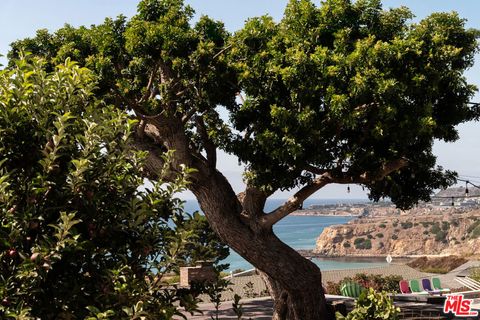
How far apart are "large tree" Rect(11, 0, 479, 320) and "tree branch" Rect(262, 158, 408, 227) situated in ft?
0.13

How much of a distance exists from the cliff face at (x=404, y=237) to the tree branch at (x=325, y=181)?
116662mm

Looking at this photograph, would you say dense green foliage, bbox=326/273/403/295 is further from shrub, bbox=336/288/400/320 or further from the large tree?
shrub, bbox=336/288/400/320

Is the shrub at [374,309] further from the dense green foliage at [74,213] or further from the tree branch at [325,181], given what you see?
the dense green foliage at [74,213]

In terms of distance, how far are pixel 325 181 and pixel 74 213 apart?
11273 millimetres

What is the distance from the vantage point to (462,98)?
14031mm

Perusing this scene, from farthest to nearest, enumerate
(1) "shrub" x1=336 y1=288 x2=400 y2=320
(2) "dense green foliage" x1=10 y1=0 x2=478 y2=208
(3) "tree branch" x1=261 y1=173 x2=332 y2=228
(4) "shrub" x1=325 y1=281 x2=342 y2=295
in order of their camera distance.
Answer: (4) "shrub" x1=325 y1=281 x2=342 y2=295 → (3) "tree branch" x1=261 y1=173 x2=332 y2=228 → (2) "dense green foliage" x1=10 y1=0 x2=478 y2=208 → (1) "shrub" x1=336 y1=288 x2=400 y2=320

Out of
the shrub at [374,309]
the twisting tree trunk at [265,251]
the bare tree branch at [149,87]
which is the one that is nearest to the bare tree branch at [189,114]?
the bare tree branch at [149,87]

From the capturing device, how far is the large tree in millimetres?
12391

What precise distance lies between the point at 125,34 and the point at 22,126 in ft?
32.6

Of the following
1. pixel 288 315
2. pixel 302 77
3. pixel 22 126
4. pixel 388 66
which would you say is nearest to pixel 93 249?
pixel 22 126

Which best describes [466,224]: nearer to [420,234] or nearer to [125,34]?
[420,234]

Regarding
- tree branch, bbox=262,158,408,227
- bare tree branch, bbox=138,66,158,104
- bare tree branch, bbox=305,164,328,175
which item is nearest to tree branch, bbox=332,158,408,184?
tree branch, bbox=262,158,408,227

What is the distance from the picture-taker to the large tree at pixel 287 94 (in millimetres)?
12391

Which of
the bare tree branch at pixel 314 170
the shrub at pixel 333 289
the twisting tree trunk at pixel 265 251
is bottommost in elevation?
the shrub at pixel 333 289
